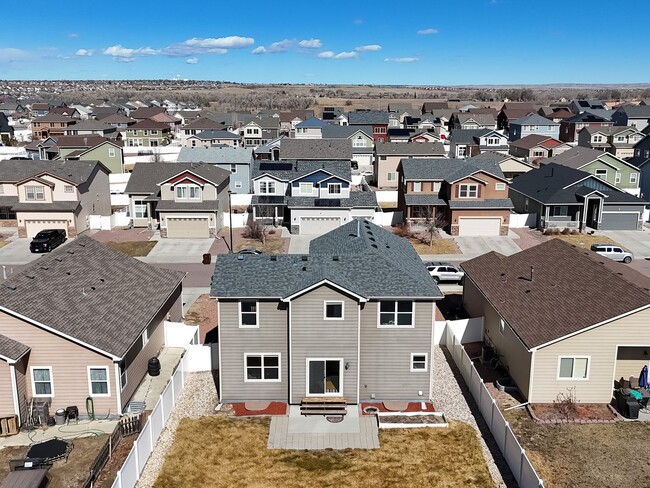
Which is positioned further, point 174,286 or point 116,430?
point 174,286

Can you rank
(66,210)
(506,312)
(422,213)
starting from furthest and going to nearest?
(422,213) → (66,210) → (506,312)

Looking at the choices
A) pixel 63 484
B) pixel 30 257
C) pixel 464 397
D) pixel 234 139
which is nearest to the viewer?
pixel 63 484

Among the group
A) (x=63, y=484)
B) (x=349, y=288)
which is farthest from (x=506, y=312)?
(x=63, y=484)

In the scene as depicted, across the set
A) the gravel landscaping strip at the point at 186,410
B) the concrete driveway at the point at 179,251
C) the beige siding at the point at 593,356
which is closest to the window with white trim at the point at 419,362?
the beige siding at the point at 593,356

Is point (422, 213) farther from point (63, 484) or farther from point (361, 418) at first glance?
point (63, 484)

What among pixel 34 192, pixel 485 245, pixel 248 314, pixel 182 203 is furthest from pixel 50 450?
pixel 485 245

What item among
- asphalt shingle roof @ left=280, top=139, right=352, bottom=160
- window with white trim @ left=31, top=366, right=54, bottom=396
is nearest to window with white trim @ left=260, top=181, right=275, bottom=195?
asphalt shingle roof @ left=280, top=139, right=352, bottom=160
